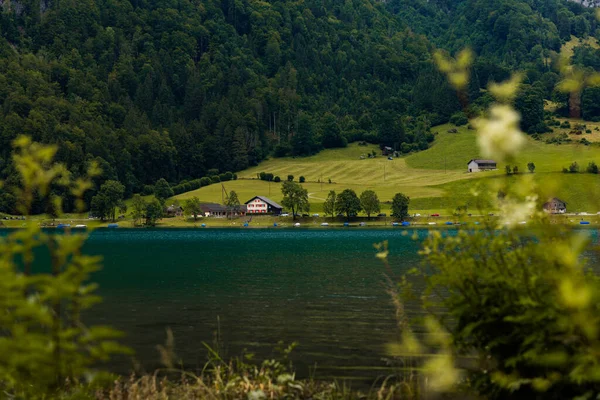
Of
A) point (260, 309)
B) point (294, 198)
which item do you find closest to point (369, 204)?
point (294, 198)

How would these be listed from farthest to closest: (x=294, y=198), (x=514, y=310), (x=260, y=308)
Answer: (x=294, y=198)
(x=260, y=308)
(x=514, y=310)

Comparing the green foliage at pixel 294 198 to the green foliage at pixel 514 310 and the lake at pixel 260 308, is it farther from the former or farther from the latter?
the green foliage at pixel 514 310

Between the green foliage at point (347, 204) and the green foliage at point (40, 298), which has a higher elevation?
the green foliage at point (347, 204)

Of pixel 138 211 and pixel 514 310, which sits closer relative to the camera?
pixel 514 310

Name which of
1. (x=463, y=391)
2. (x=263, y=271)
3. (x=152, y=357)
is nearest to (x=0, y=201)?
(x=263, y=271)

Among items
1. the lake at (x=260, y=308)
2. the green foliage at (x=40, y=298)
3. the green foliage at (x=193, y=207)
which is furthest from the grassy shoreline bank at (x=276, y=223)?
the green foliage at (x=40, y=298)

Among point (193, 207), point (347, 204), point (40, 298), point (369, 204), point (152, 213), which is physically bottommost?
point (40, 298)

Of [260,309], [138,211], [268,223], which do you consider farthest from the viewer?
A: [138,211]

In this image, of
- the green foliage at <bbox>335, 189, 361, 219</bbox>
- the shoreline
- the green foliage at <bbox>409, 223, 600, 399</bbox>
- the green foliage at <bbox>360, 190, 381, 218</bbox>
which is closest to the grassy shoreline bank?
the shoreline

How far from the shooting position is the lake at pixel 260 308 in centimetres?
2647

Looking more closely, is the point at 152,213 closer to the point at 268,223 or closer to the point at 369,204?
the point at 268,223

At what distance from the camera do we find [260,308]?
132 feet

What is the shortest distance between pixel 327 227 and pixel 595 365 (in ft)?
550

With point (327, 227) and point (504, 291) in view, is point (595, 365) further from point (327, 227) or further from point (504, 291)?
point (327, 227)
